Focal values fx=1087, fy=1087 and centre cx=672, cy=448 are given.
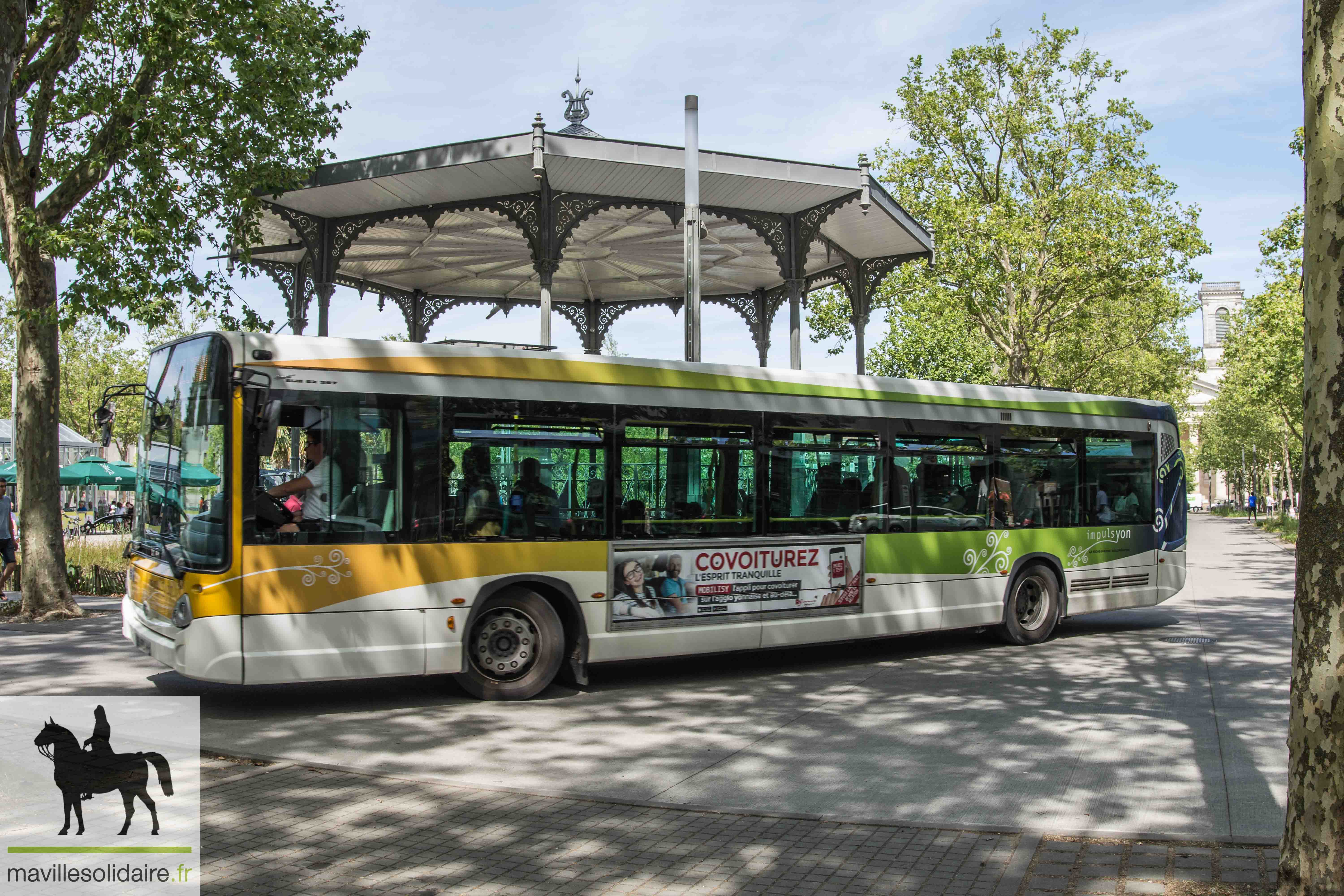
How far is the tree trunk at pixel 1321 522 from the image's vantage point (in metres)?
4.02

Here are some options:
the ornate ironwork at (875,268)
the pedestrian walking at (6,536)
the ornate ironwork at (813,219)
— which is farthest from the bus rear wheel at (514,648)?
the ornate ironwork at (875,268)

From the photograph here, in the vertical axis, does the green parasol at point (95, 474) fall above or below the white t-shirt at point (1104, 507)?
above

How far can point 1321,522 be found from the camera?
410 cm

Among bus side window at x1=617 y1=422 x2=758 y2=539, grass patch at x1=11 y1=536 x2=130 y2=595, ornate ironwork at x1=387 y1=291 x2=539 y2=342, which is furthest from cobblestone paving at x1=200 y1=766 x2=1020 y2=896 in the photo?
ornate ironwork at x1=387 y1=291 x2=539 y2=342

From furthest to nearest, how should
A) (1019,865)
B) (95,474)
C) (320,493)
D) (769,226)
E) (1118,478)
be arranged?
(95,474) → (769,226) → (1118,478) → (320,493) → (1019,865)

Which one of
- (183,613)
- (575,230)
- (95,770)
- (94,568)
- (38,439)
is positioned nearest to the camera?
(95,770)

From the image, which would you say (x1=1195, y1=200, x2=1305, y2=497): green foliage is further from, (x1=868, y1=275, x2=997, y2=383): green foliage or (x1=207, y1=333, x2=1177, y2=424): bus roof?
(x1=868, y1=275, x2=997, y2=383): green foliage

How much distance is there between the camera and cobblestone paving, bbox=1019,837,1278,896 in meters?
4.66

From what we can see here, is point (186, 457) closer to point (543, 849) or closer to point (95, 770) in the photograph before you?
point (95, 770)

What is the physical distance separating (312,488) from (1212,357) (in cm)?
18973

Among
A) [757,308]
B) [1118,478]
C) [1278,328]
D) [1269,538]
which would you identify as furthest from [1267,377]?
[1118,478]

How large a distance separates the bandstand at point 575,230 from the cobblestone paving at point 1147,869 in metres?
6.21

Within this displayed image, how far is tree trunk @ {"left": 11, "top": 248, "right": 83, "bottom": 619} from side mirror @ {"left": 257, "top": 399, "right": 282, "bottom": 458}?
24.5ft

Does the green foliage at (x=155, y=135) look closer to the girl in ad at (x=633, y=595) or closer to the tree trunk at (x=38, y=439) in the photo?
the tree trunk at (x=38, y=439)
